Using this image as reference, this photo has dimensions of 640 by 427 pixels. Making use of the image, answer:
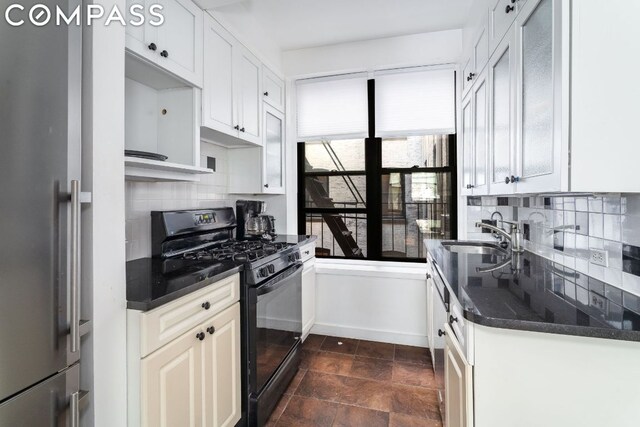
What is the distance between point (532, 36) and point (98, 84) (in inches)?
63.9

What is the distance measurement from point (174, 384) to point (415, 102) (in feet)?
9.29

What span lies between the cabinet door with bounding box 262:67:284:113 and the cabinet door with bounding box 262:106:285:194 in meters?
0.07

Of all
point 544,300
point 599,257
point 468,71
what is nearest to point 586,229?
point 599,257

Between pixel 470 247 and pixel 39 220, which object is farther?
pixel 470 247

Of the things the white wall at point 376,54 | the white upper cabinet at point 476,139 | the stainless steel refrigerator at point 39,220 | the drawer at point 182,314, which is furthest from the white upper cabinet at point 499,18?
the drawer at point 182,314

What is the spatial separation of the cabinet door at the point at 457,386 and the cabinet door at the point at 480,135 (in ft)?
3.29

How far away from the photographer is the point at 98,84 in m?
1.01

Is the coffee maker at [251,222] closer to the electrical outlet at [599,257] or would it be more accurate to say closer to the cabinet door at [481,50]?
the cabinet door at [481,50]

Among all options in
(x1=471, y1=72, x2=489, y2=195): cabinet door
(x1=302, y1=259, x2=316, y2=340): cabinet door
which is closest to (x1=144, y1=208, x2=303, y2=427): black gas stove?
(x1=302, y1=259, x2=316, y2=340): cabinet door

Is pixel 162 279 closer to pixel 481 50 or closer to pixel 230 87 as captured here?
pixel 230 87

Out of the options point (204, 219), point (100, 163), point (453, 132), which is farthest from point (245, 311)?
point (453, 132)

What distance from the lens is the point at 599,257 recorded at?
132cm

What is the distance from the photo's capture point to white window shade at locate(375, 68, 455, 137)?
2828 millimetres

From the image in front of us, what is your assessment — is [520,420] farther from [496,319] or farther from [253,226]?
[253,226]
